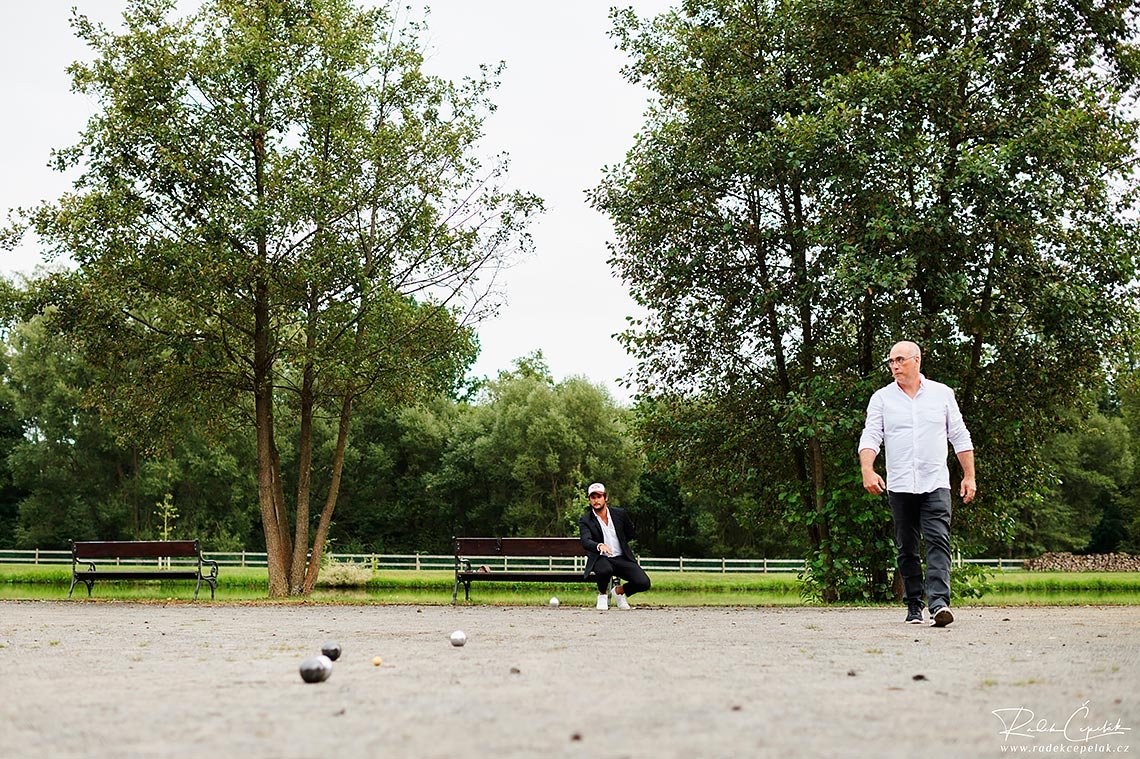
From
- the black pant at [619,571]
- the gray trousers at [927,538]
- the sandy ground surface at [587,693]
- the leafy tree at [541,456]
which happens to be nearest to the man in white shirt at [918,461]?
the gray trousers at [927,538]

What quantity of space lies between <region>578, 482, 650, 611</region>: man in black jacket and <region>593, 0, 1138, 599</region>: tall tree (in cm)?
309

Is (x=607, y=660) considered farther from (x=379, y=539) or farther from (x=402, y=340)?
(x=379, y=539)

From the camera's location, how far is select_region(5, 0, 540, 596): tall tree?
18.6 meters

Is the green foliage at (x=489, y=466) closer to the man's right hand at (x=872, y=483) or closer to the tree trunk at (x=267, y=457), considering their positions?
the tree trunk at (x=267, y=457)

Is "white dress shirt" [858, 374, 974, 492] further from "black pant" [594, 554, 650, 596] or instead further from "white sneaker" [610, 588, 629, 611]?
"white sneaker" [610, 588, 629, 611]

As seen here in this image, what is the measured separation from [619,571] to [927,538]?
5504mm

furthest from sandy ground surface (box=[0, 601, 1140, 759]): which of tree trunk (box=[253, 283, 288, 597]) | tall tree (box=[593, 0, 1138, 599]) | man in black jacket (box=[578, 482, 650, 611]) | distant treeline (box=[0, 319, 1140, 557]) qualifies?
distant treeline (box=[0, 319, 1140, 557])

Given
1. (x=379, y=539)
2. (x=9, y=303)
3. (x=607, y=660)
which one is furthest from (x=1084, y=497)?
(x=607, y=660)

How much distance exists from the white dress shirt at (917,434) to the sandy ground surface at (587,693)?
1.24m

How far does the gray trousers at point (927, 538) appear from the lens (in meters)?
9.05

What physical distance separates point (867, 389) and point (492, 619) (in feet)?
Answer: 20.3

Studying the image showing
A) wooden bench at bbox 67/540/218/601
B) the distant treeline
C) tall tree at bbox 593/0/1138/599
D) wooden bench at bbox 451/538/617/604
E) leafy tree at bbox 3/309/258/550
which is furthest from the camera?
the distant treeline

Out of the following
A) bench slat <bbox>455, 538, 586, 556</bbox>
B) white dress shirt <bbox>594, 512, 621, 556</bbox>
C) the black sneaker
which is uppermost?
white dress shirt <bbox>594, 512, 621, 556</bbox>

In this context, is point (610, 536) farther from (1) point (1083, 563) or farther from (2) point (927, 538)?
(1) point (1083, 563)
